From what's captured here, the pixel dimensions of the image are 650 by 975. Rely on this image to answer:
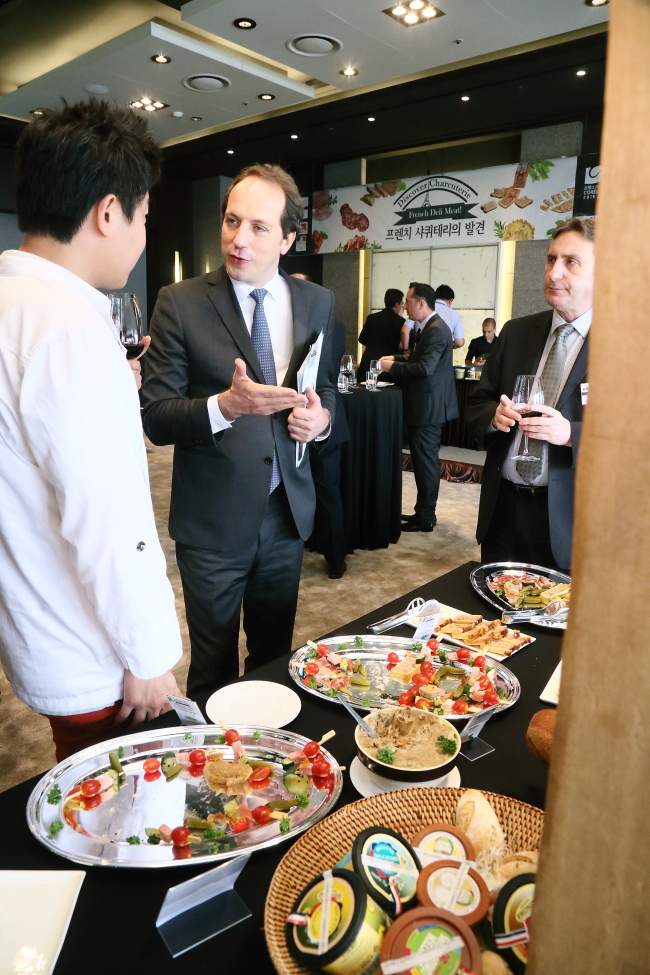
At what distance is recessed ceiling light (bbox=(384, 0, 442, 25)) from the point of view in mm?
5141

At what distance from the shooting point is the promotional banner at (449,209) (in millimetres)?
8398

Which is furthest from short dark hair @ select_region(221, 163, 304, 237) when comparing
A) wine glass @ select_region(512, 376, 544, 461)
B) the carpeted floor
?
the carpeted floor

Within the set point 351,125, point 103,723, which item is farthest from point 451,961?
point 351,125

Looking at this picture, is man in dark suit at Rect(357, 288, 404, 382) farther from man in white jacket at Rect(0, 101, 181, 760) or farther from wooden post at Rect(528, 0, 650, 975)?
wooden post at Rect(528, 0, 650, 975)

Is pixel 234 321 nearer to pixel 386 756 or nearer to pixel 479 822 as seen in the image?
pixel 386 756

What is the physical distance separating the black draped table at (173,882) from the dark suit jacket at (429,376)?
404 centimetres

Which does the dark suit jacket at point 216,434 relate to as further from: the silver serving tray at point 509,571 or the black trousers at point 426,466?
the black trousers at point 426,466

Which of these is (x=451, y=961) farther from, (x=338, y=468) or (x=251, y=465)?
(x=338, y=468)

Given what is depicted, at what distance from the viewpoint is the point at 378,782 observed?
0.93 metres

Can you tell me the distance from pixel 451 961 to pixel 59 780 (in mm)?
604

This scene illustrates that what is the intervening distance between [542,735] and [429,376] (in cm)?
434

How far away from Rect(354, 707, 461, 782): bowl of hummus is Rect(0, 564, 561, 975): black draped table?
0.24 feet

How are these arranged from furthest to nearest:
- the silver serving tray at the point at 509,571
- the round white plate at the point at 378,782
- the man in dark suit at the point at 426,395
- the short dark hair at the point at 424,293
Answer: the short dark hair at the point at 424,293 < the man in dark suit at the point at 426,395 < the silver serving tray at the point at 509,571 < the round white plate at the point at 378,782

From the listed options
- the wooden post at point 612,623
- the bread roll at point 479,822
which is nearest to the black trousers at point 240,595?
the bread roll at point 479,822
